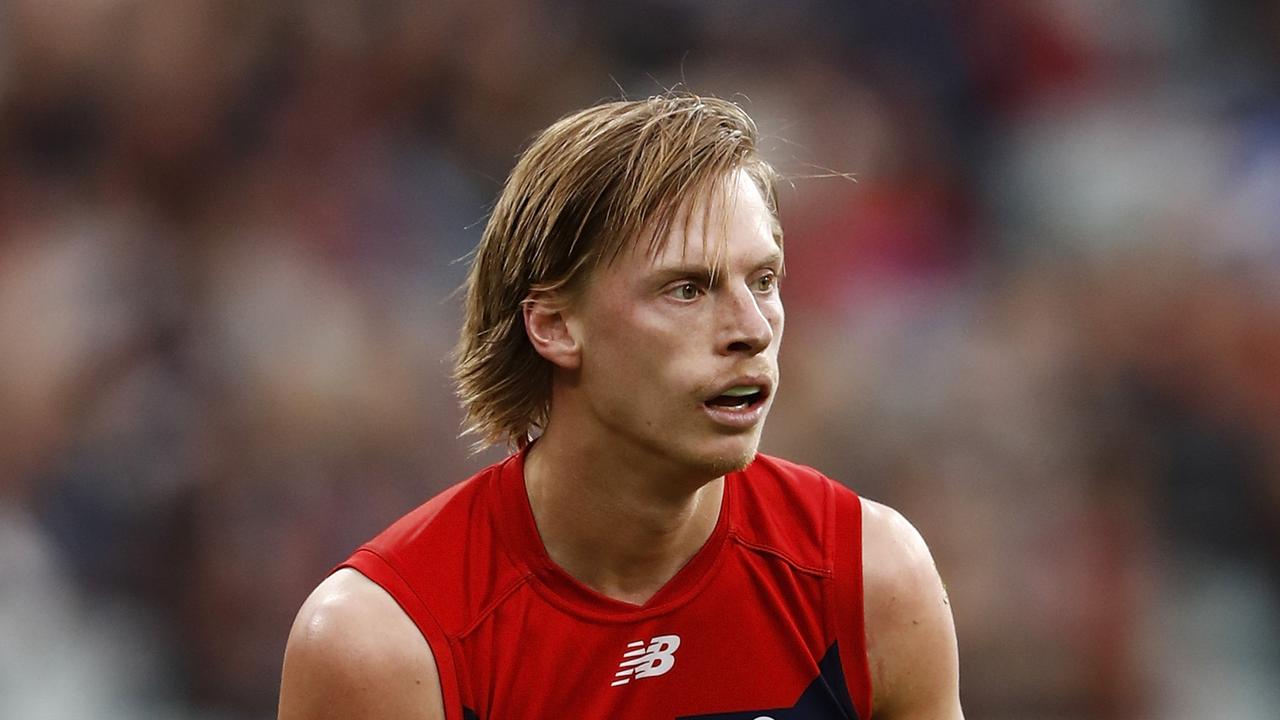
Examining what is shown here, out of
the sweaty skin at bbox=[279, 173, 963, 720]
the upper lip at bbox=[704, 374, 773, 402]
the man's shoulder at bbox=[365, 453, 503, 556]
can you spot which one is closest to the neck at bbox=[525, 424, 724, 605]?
the sweaty skin at bbox=[279, 173, 963, 720]

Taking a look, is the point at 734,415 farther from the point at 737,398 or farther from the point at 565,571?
the point at 565,571

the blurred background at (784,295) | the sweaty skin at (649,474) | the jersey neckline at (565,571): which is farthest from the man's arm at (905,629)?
the blurred background at (784,295)

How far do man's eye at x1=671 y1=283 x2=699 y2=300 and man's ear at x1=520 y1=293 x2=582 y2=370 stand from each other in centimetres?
25

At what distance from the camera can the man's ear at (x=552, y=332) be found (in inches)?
123

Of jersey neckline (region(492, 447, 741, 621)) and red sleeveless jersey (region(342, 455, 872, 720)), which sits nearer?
red sleeveless jersey (region(342, 455, 872, 720))

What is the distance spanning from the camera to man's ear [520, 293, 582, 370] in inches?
123

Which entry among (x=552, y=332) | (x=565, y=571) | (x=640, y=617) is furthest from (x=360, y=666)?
(x=552, y=332)

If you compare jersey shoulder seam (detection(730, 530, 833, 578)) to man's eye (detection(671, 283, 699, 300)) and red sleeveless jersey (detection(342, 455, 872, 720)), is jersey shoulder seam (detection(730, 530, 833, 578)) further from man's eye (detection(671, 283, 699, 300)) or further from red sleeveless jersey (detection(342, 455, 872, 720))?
man's eye (detection(671, 283, 699, 300))

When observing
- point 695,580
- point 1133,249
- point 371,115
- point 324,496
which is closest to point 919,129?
point 1133,249

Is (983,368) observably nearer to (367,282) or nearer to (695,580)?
(367,282)

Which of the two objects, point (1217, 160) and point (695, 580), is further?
point (1217, 160)

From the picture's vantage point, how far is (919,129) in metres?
7.29

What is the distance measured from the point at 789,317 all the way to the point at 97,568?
300 centimetres

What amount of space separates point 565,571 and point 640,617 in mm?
174
